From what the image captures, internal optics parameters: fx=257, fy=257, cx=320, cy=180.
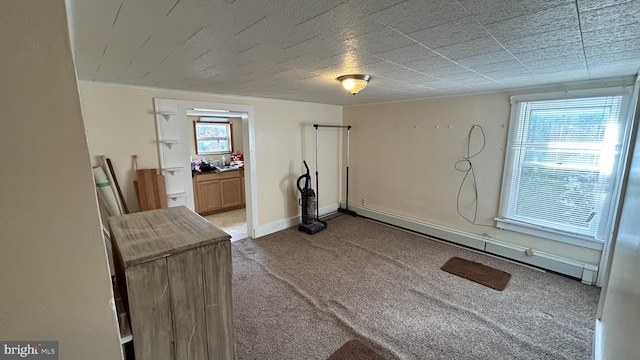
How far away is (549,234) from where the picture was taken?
3.10 metres

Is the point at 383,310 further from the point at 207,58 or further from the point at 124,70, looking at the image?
the point at 124,70

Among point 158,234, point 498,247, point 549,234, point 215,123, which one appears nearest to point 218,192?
point 215,123

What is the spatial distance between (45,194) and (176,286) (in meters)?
0.62

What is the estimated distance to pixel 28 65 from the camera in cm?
54

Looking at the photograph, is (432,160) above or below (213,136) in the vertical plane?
below

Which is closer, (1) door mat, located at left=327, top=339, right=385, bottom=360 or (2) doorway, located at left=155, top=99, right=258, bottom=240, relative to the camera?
(1) door mat, located at left=327, top=339, right=385, bottom=360

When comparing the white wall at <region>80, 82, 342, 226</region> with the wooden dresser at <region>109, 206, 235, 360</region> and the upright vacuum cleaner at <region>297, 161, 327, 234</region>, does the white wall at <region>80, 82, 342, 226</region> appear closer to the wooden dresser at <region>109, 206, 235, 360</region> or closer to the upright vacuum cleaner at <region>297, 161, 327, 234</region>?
the upright vacuum cleaner at <region>297, 161, 327, 234</region>

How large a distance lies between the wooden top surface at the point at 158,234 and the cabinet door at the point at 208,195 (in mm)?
3862

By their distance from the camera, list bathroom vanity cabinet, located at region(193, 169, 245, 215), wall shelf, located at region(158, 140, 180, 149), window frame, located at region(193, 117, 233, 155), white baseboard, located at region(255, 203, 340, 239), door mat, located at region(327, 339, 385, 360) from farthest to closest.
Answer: window frame, located at region(193, 117, 233, 155), bathroom vanity cabinet, located at region(193, 169, 245, 215), white baseboard, located at region(255, 203, 340, 239), wall shelf, located at region(158, 140, 180, 149), door mat, located at region(327, 339, 385, 360)

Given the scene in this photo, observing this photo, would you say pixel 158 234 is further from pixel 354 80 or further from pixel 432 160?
pixel 432 160

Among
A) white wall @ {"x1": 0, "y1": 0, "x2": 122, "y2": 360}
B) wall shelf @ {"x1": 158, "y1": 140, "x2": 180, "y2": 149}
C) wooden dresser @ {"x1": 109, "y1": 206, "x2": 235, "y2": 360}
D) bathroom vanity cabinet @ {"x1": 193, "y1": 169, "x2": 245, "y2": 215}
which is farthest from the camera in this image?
bathroom vanity cabinet @ {"x1": 193, "y1": 169, "x2": 245, "y2": 215}

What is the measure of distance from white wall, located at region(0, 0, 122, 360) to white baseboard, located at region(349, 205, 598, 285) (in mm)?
4155

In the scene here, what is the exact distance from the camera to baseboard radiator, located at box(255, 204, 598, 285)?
293cm

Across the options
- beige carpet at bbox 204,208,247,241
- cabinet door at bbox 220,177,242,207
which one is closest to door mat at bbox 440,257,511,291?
beige carpet at bbox 204,208,247,241
